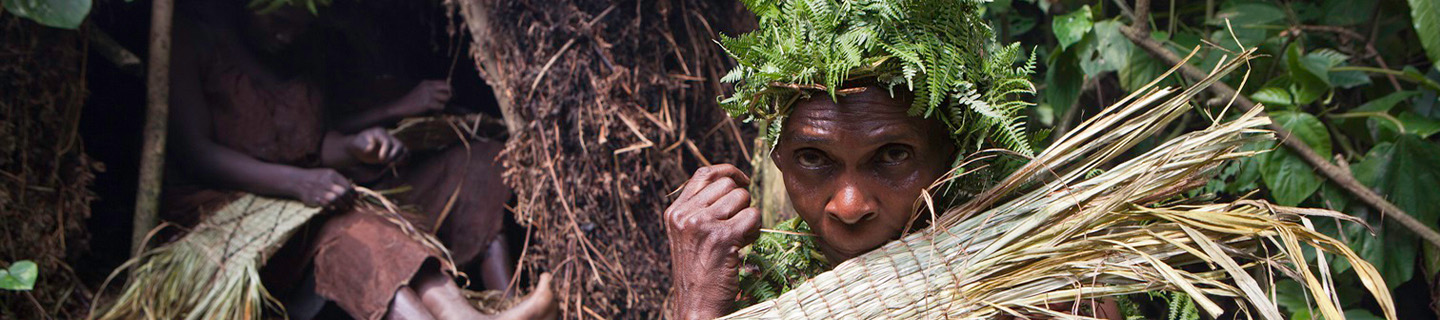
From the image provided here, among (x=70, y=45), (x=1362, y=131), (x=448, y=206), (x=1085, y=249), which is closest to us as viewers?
(x=1085, y=249)

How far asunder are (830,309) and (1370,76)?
1852 mm

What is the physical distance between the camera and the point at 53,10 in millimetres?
2580

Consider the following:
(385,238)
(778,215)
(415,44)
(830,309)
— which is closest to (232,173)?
(385,238)

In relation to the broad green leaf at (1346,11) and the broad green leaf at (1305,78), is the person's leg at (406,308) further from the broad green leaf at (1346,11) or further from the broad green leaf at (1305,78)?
the broad green leaf at (1346,11)

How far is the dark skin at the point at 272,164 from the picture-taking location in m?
2.83

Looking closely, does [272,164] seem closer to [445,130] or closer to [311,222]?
[311,222]

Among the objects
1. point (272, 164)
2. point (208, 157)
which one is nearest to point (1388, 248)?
point (272, 164)

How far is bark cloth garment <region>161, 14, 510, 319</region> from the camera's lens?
9.34 feet

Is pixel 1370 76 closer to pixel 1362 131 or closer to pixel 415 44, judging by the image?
pixel 1362 131

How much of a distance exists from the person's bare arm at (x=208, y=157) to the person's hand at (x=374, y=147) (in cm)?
13

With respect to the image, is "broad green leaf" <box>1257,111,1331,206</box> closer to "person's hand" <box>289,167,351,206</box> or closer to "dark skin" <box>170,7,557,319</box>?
"dark skin" <box>170,7,557,319</box>

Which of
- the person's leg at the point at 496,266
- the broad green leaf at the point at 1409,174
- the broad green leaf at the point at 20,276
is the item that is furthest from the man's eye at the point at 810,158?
the broad green leaf at the point at 20,276

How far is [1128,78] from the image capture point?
8.04 ft

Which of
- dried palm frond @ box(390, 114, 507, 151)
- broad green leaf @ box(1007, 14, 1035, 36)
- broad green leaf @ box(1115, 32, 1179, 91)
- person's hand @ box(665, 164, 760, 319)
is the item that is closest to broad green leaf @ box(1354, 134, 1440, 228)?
broad green leaf @ box(1115, 32, 1179, 91)
